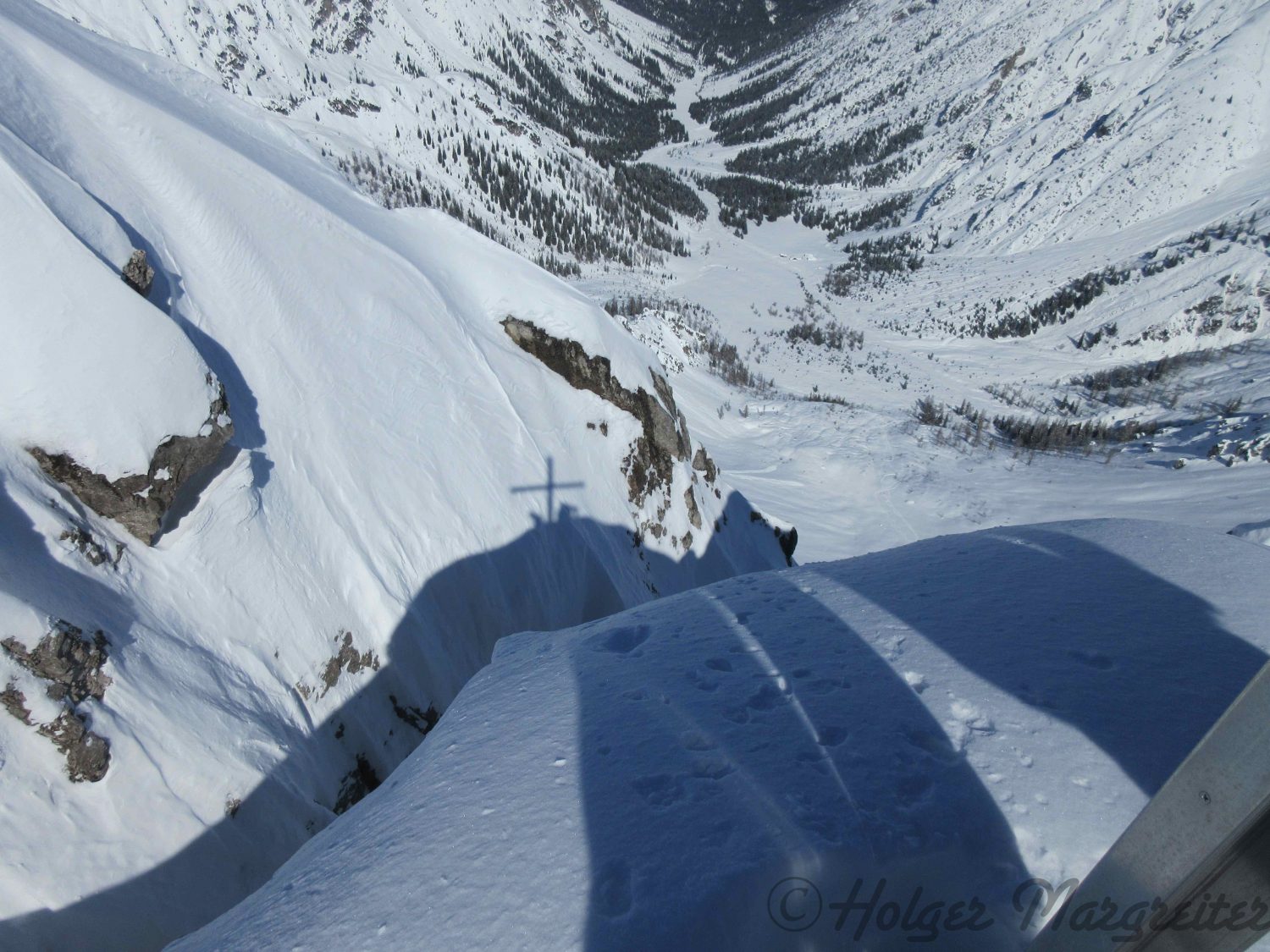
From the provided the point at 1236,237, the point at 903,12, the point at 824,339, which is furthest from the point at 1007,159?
the point at 903,12

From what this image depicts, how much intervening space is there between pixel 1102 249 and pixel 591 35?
152 metres

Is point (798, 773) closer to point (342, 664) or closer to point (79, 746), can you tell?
point (79, 746)

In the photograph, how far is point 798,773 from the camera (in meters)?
2.42

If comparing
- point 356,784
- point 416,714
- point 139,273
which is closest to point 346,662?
point 416,714

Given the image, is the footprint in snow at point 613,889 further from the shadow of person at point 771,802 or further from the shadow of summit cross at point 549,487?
the shadow of summit cross at point 549,487

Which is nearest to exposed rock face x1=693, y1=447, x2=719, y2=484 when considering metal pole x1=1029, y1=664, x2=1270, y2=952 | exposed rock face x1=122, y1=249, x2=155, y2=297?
exposed rock face x1=122, y1=249, x2=155, y2=297

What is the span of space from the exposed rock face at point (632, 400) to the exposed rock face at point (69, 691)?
7.19 meters

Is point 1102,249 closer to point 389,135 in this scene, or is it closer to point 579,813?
point 579,813

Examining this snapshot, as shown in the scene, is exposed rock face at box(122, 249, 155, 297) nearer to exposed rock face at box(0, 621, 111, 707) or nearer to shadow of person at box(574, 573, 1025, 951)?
exposed rock face at box(0, 621, 111, 707)

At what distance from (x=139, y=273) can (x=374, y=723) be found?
14.2 ft

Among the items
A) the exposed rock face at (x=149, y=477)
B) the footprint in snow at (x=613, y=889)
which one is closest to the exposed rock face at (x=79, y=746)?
the exposed rock face at (x=149, y=477)

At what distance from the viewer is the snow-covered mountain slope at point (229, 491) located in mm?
3348

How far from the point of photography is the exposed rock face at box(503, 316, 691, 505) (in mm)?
9781

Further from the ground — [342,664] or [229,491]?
[229,491]
